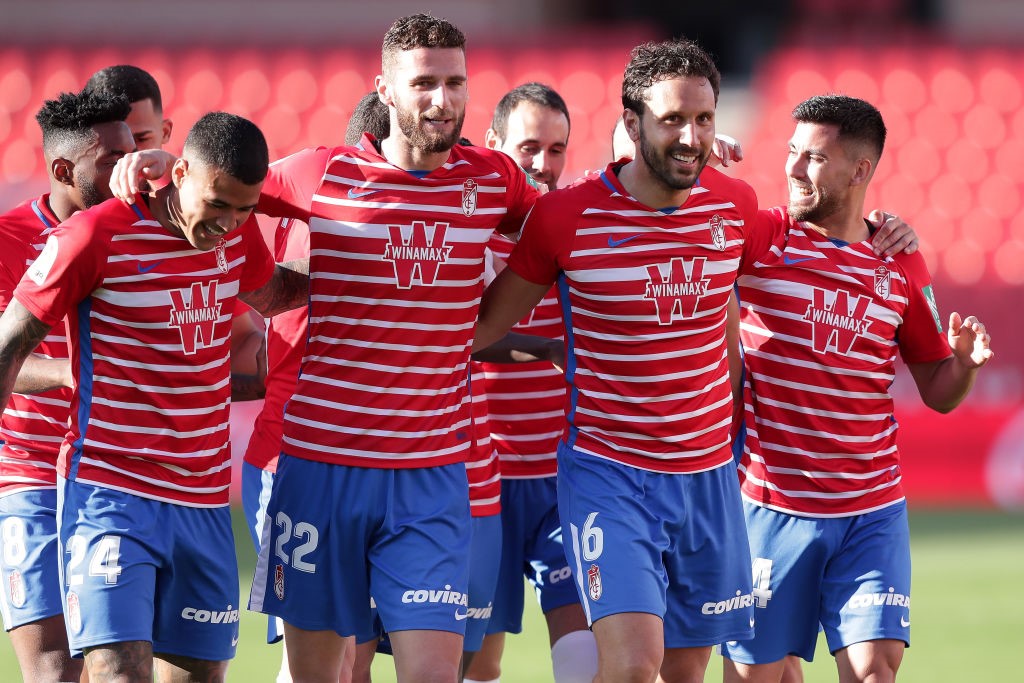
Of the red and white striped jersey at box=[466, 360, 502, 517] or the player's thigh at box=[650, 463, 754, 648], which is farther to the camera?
the red and white striped jersey at box=[466, 360, 502, 517]

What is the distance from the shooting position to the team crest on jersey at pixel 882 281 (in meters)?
5.02

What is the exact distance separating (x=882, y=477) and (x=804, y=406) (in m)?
0.39

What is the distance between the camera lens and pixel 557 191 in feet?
15.6

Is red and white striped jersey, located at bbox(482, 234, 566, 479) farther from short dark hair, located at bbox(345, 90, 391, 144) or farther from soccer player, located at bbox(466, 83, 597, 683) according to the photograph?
short dark hair, located at bbox(345, 90, 391, 144)

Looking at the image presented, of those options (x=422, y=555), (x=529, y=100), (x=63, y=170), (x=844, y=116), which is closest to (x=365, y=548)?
(x=422, y=555)

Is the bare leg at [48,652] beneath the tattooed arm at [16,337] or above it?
beneath

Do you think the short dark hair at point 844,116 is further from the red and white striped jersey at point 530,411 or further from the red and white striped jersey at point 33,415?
the red and white striped jersey at point 33,415

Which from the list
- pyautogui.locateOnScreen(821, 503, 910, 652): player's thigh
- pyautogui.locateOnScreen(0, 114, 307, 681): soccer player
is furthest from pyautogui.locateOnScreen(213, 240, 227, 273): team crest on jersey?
pyautogui.locateOnScreen(821, 503, 910, 652): player's thigh

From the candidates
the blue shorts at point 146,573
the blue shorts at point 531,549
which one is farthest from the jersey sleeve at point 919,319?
the blue shorts at point 146,573

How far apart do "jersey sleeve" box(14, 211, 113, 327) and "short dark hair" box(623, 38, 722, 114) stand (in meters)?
1.78

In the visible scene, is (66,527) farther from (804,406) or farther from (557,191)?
(804,406)

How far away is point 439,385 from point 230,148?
40.2 inches

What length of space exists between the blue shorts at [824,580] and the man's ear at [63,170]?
262 centimetres

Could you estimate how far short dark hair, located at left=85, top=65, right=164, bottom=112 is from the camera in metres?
5.35
